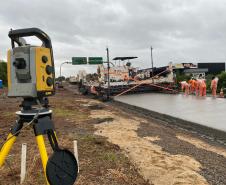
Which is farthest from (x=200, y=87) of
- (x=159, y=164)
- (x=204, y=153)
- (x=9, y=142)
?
(x=9, y=142)

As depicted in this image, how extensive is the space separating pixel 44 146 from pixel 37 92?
51cm

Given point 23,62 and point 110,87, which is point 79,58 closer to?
point 110,87

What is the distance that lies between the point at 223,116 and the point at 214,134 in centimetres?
250

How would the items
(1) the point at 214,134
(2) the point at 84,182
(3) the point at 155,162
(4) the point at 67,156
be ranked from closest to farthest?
(4) the point at 67,156
(2) the point at 84,182
(3) the point at 155,162
(1) the point at 214,134

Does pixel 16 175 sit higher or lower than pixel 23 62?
lower

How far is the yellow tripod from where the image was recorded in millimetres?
3348

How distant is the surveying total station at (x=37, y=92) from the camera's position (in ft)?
11.0

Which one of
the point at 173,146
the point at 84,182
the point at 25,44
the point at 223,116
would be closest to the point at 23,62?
the point at 25,44

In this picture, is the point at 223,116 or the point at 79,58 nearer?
the point at 223,116

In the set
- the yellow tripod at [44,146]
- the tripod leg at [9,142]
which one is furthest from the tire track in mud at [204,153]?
the tripod leg at [9,142]

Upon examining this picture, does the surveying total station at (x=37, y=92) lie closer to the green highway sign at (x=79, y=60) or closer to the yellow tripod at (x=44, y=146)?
the yellow tripod at (x=44, y=146)

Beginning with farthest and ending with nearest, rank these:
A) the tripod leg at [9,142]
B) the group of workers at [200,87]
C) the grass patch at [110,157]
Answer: the group of workers at [200,87] < the grass patch at [110,157] < the tripod leg at [9,142]

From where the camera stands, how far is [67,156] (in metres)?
3.65

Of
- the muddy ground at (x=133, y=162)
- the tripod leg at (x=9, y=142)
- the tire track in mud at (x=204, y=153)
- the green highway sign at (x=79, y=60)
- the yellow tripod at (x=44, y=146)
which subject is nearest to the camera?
the yellow tripod at (x=44, y=146)
